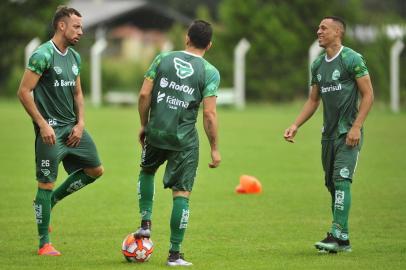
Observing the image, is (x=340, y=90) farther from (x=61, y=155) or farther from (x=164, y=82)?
(x=61, y=155)

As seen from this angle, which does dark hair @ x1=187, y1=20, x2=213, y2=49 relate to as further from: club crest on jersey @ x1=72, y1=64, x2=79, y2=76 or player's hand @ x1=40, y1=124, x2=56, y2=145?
player's hand @ x1=40, y1=124, x2=56, y2=145

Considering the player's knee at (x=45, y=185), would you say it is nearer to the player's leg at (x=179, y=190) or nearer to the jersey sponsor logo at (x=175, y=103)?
the player's leg at (x=179, y=190)

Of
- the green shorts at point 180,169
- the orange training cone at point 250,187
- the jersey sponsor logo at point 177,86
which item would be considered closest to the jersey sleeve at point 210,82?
the jersey sponsor logo at point 177,86

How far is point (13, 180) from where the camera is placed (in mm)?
15477

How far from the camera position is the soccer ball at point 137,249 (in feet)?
28.6

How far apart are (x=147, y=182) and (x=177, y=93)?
99 cm

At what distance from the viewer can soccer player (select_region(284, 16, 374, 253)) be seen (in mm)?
9320

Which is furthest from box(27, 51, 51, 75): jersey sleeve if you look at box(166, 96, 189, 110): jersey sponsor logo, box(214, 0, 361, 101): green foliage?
box(214, 0, 361, 101): green foliage

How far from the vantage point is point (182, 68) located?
8469mm

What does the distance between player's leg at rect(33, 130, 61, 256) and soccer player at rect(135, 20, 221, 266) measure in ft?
3.40

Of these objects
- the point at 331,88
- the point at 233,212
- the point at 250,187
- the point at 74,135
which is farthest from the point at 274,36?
the point at 74,135

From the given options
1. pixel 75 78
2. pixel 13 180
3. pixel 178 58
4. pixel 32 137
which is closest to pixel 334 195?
pixel 178 58

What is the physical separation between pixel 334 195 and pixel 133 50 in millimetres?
65715

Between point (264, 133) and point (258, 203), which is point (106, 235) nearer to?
point (258, 203)
